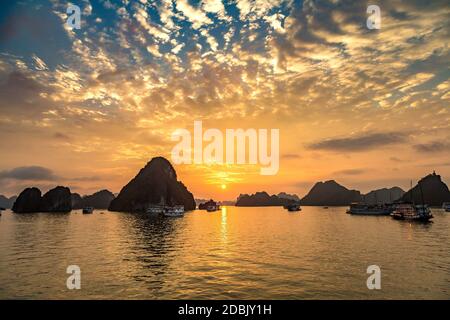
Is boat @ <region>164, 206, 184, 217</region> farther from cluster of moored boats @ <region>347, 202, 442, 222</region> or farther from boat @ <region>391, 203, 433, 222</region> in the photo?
boat @ <region>391, 203, 433, 222</region>

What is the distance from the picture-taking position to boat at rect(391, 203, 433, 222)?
9910cm

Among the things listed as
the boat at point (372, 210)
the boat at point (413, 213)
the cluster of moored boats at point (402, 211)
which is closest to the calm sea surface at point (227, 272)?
the boat at point (413, 213)

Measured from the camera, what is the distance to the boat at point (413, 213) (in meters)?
99.1

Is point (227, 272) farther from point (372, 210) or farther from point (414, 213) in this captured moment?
point (372, 210)

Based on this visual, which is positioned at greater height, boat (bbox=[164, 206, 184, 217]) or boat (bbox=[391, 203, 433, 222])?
boat (bbox=[391, 203, 433, 222])

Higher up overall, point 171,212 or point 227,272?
point 227,272

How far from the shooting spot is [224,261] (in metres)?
37.1

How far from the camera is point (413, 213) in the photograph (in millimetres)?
103125

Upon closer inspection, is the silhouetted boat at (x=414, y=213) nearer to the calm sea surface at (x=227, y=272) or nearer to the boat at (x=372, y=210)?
the boat at (x=372, y=210)

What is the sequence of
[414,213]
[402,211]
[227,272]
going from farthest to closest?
1. [402,211]
2. [414,213]
3. [227,272]

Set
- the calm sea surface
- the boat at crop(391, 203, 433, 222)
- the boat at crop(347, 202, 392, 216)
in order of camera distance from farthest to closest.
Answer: the boat at crop(347, 202, 392, 216) → the boat at crop(391, 203, 433, 222) → the calm sea surface

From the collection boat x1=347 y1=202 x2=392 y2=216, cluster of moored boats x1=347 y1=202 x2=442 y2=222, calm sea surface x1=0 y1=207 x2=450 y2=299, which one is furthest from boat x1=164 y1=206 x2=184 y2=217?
calm sea surface x1=0 y1=207 x2=450 y2=299

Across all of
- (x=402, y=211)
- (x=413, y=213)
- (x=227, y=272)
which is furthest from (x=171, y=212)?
(x=227, y=272)

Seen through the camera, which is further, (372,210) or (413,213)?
(372,210)
